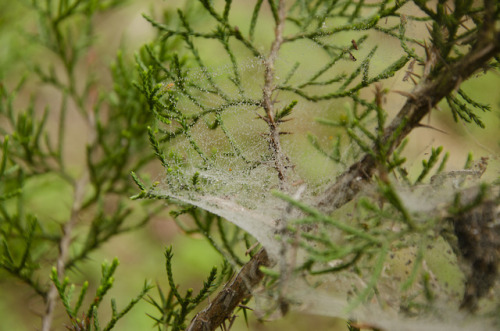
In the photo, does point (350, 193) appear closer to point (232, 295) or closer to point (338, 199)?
point (338, 199)

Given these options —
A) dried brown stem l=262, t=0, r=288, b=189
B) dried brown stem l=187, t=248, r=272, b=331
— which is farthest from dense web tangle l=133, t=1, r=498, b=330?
dried brown stem l=187, t=248, r=272, b=331

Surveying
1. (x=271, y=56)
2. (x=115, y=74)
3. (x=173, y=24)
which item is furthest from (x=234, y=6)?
(x=271, y=56)

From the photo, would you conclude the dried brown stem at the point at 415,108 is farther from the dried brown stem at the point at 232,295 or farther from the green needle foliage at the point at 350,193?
the dried brown stem at the point at 232,295

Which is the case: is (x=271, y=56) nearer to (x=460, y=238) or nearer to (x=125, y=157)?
(x=460, y=238)

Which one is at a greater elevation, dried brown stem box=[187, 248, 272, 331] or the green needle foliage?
the green needle foliage

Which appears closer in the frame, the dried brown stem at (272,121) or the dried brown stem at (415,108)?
the dried brown stem at (415,108)

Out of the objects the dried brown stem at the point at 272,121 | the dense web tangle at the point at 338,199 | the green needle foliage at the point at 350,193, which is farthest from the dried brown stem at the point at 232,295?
the dried brown stem at the point at 272,121

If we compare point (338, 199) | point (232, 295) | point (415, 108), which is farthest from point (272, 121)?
point (232, 295)

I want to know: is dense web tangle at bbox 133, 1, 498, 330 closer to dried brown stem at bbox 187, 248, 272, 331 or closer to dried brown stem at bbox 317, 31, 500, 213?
dried brown stem at bbox 317, 31, 500, 213
